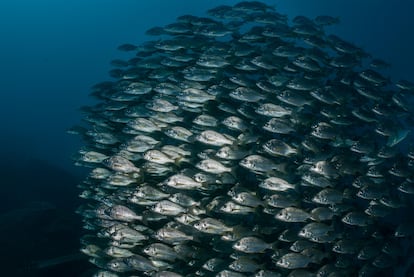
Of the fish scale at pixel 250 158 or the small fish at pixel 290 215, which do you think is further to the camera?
the fish scale at pixel 250 158

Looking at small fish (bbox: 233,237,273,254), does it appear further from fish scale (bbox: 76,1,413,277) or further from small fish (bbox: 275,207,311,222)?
small fish (bbox: 275,207,311,222)

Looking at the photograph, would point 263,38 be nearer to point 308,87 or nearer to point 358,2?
point 308,87

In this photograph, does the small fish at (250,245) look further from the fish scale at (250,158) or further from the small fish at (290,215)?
the small fish at (290,215)

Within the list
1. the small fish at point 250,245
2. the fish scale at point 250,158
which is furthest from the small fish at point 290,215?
the small fish at point 250,245

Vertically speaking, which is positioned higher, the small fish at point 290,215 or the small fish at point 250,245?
the small fish at point 290,215

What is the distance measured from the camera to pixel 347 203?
7180 mm

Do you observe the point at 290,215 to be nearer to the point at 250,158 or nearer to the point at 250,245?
the point at 250,245

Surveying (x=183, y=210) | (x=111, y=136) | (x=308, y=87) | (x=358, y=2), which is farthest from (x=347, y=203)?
(x=358, y=2)

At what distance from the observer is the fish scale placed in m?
6.83

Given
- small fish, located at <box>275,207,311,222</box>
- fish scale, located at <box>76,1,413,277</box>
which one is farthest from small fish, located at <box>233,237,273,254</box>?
small fish, located at <box>275,207,311,222</box>

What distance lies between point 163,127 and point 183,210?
1.80m

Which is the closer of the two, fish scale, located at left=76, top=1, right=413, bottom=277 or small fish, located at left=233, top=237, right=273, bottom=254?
small fish, located at left=233, top=237, right=273, bottom=254

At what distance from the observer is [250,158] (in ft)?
22.5

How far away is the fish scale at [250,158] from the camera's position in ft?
22.4
